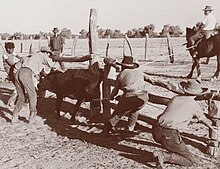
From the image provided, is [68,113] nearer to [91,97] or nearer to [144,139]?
[91,97]

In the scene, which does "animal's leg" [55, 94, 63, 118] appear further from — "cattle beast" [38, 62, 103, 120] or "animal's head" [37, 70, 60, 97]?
"animal's head" [37, 70, 60, 97]

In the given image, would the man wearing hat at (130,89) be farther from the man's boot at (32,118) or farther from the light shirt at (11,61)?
the light shirt at (11,61)

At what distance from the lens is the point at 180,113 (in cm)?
625

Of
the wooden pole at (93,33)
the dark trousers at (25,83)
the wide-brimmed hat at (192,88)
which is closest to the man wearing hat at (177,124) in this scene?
the wide-brimmed hat at (192,88)

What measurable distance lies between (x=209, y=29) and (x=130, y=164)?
30.7 ft

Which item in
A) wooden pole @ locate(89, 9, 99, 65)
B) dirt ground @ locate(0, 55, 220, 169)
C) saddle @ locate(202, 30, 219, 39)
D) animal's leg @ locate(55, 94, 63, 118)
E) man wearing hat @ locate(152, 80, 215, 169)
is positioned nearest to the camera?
man wearing hat @ locate(152, 80, 215, 169)

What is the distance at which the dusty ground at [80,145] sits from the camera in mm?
6868

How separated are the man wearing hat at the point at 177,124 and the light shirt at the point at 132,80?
1282 millimetres

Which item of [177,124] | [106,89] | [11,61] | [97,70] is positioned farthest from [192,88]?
[11,61]

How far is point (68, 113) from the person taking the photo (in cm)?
1039

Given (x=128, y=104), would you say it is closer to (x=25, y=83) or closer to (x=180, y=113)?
(x=180, y=113)

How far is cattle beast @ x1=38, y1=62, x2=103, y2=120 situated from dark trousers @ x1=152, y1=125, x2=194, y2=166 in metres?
2.97

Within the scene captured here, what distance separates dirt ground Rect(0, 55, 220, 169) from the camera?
6.87 meters

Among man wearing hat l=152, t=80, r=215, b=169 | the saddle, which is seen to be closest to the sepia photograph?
man wearing hat l=152, t=80, r=215, b=169
